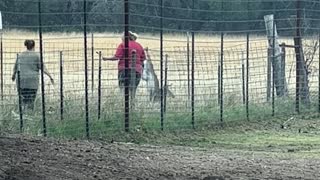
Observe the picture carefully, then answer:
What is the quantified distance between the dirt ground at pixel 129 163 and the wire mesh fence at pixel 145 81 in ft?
5.07

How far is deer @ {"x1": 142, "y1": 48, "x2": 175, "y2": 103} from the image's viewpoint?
12016 millimetres

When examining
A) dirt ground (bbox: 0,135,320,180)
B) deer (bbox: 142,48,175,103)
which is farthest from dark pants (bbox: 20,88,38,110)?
dirt ground (bbox: 0,135,320,180)

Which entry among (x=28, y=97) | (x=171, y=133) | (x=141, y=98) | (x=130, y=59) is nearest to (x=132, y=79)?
(x=130, y=59)

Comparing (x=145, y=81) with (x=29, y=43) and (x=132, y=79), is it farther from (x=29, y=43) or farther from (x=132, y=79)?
(x=29, y=43)

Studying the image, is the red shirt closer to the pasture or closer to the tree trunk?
the pasture

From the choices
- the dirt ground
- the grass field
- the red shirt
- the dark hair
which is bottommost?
the dirt ground

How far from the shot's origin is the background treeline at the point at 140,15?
11.3 m

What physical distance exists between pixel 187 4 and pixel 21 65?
4.44m

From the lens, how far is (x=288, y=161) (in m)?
8.87

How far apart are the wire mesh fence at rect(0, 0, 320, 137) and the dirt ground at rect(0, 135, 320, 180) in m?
1.55

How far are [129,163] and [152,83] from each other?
4976mm

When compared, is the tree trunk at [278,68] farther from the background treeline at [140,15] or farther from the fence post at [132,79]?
the fence post at [132,79]

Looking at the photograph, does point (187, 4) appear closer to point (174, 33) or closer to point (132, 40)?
point (174, 33)

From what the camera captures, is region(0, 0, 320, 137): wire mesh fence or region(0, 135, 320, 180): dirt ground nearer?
region(0, 135, 320, 180): dirt ground
